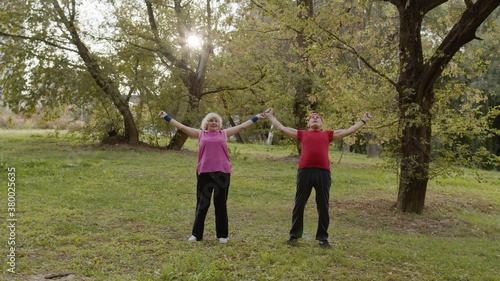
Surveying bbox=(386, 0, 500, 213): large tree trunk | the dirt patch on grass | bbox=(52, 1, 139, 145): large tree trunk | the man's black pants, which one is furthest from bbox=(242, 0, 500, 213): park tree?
bbox=(52, 1, 139, 145): large tree trunk

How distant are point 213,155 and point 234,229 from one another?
71.1 inches

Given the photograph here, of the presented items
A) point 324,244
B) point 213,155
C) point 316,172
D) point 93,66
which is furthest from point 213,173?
point 93,66

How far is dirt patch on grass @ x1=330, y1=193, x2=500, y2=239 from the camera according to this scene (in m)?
9.40

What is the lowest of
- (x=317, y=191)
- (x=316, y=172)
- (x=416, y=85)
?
(x=317, y=191)

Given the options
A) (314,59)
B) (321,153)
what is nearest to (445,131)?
(314,59)

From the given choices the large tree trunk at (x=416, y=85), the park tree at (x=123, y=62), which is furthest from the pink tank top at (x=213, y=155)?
the park tree at (x=123, y=62)

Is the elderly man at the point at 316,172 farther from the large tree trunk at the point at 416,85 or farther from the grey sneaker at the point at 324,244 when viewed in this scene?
the large tree trunk at the point at 416,85

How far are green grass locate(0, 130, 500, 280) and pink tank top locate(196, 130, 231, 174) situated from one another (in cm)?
105

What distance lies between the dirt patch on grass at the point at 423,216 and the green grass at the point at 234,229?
0.03 metres

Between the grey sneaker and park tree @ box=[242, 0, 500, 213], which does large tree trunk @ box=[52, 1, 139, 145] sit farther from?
the grey sneaker

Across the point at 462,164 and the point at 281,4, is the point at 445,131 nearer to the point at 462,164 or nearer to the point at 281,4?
the point at 462,164

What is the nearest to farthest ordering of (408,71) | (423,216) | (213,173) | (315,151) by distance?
(213,173) → (315,151) → (408,71) → (423,216)

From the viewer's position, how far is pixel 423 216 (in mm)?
10258

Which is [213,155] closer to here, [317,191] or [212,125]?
[212,125]
